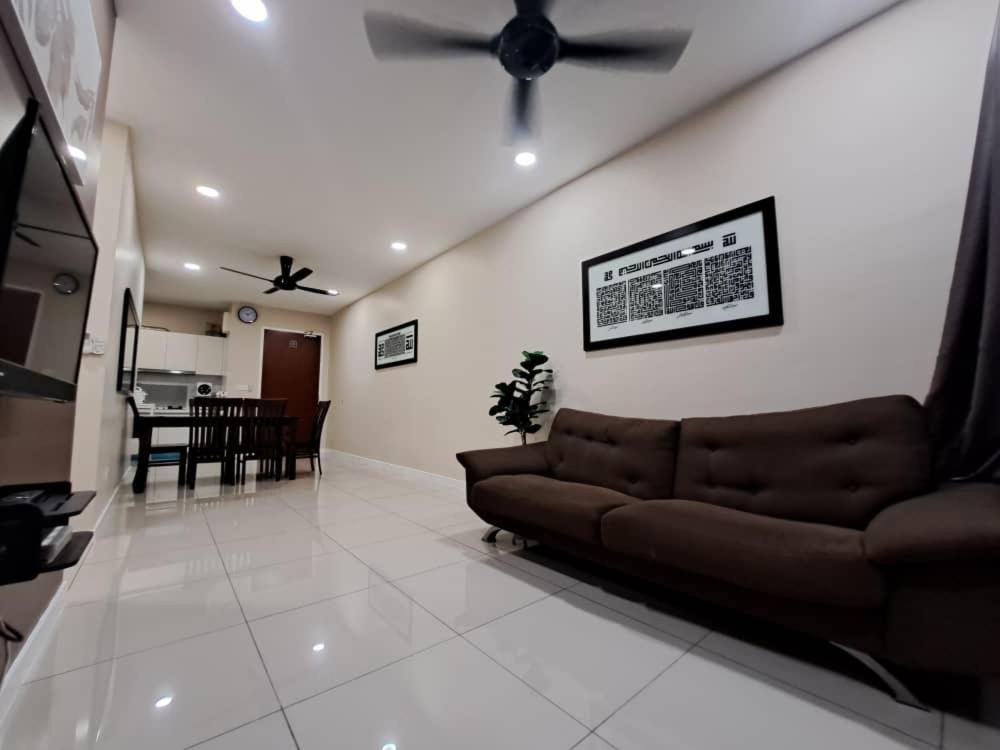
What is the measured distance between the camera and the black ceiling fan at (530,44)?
5.74ft

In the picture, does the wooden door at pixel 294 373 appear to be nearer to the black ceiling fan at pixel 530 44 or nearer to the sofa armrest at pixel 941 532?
the black ceiling fan at pixel 530 44

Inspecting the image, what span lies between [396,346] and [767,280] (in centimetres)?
431

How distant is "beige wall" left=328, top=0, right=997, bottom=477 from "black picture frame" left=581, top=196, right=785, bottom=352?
47 millimetres

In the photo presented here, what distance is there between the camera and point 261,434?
449 centimetres

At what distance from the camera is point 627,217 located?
9.36 feet

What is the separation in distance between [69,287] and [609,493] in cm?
225

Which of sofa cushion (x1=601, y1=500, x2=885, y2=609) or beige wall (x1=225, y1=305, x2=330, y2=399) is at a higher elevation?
beige wall (x1=225, y1=305, x2=330, y2=399)

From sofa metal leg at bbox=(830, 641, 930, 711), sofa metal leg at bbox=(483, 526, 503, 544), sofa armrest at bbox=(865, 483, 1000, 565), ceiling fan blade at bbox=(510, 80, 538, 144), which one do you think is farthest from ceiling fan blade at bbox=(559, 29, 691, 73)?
sofa metal leg at bbox=(483, 526, 503, 544)

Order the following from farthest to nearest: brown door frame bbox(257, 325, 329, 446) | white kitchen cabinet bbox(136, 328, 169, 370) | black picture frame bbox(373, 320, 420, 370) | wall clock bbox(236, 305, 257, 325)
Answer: brown door frame bbox(257, 325, 329, 446)
wall clock bbox(236, 305, 257, 325)
white kitchen cabinet bbox(136, 328, 169, 370)
black picture frame bbox(373, 320, 420, 370)

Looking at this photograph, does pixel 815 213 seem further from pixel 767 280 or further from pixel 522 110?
pixel 522 110

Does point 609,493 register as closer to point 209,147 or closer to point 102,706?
point 102,706

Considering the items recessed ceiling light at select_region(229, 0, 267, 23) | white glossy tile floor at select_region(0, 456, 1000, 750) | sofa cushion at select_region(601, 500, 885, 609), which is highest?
recessed ceiling light at select_region(229, 0, 267, 23)

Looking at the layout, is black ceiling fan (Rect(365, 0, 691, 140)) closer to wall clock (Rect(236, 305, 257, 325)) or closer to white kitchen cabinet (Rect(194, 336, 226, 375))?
wall clock (Rect(236, 305, 257, 325))

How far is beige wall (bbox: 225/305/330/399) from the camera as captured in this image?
21.7ft
